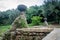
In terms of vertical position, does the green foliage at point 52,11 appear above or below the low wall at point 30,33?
below

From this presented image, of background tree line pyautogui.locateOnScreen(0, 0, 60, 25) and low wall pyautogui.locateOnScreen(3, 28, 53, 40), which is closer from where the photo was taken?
low wall pyautogui.locateOnScreen(3, 28, 53, 40)

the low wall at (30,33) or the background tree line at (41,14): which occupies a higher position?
the low wall at (30,33)

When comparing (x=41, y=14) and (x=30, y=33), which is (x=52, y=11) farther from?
(x=30, y=33)

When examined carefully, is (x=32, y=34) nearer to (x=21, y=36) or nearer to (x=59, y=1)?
(x=21, y=36)

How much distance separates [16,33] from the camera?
4297 mm

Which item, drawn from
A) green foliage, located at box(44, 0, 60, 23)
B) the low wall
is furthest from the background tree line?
the low wall

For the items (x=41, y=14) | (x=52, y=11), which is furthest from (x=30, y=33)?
(x=41, y=14)

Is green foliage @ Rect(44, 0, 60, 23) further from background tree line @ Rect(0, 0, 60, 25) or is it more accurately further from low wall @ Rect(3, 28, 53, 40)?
low wall @ Rect(3, 28, 53, 40)

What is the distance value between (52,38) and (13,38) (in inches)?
67.8

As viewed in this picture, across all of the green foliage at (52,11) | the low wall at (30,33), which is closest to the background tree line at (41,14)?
the green foliage at (52,11)

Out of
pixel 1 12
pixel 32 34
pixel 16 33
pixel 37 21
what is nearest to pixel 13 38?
pixel 16 33

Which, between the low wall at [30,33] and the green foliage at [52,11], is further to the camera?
the green foliage at [52,11]

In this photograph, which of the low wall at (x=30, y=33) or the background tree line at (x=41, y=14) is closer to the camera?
the low wall at (x=30, y=33)

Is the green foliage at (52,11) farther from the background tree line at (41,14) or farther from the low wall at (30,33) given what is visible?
the low wall at (30,33)
